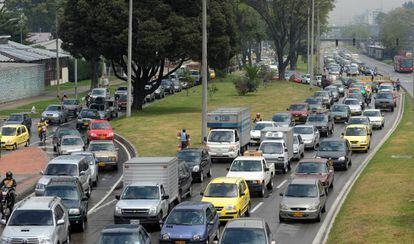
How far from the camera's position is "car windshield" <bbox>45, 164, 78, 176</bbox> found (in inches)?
1565

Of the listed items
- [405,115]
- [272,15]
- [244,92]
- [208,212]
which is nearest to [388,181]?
[208,212]

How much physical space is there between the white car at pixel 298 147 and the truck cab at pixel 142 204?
2021 centimetres

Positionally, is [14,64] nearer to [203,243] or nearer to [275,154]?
[275,154]

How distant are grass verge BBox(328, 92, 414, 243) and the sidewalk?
15445 millimetres

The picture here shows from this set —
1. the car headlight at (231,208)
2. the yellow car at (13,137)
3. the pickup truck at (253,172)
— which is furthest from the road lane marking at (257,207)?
the yellow car at (13,137)

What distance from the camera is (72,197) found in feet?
108

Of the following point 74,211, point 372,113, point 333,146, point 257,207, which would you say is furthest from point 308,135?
point 74,211

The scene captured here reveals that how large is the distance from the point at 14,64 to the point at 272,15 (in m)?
52.5

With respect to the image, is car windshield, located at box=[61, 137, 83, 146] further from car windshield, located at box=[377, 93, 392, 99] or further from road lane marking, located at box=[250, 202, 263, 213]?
car windshield, located at box=[377, 93, 392, 99]

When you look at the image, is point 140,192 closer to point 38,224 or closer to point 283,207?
point 283,207

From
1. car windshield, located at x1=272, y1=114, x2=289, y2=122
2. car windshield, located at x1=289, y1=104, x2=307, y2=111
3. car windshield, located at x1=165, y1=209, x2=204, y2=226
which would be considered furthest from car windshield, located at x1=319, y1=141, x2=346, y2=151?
car windshield, located at x1=289, y1=104, x2=307, y2=111

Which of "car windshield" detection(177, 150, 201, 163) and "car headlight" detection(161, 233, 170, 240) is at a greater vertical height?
"car windshield" detection(177, 150, 201, 163)

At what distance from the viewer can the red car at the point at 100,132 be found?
60844 mm

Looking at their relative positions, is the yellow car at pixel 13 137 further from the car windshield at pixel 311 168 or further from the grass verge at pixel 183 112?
A: the car windshield at pixel 311 168
